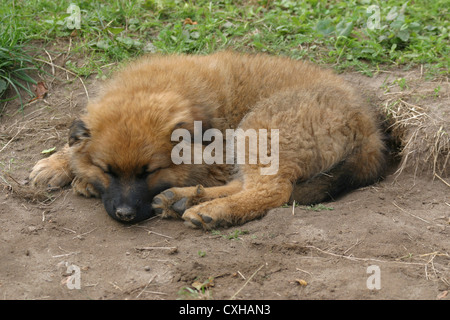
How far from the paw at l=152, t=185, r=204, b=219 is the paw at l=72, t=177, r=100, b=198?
607 mm

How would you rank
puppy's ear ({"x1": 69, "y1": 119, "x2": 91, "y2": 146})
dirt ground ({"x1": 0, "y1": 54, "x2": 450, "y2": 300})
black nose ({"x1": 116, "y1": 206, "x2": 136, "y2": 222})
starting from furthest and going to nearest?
puppy's ear ({"x1": 69, "y1": 119, "x2": 91, "y2": 146}), black nose ({"x1": 116, "y1": 206, "x2": 136, "y2": 222}), dirt ground ({"x1": 0, "y1": 54, "x2": 450, "y2": 300})

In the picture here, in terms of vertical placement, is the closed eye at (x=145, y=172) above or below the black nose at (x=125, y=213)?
above

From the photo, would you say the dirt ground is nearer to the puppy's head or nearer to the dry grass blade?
the dry grass blade

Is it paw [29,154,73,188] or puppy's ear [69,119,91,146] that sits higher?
puppy's ear [69,119,91,146]

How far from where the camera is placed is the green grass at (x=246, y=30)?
6.00 metres

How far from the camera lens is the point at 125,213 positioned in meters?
4.04

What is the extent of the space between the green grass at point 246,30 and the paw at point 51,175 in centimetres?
151

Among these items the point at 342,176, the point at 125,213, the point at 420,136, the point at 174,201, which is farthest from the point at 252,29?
the point at 125,213

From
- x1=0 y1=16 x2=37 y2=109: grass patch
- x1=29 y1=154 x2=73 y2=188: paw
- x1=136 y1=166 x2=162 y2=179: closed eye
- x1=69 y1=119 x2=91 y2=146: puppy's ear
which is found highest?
x1=0 y1=16 x2=37 y2=109: grass patch

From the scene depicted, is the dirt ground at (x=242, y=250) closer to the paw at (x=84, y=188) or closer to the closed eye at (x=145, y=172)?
the paw at (x=84, y=188)

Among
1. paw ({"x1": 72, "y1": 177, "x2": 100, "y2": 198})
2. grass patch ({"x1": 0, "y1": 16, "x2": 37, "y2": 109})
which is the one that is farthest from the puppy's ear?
grass patch ({"x1": 0, "y1": 16, "x2": 37, "y2": 109})

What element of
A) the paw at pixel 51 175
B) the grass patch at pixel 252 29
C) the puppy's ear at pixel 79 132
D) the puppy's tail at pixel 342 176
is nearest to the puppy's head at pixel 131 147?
the puppy's ear at pixel 79 132

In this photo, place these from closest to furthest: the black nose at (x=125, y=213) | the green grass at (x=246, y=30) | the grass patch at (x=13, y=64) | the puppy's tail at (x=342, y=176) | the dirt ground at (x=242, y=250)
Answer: the dirt ground at (x=242, y=250) < the black nose at (x=125, y=213) < the puppy's tail at (x=342, y=176) < the grass patch at (x=13, y=64) < the green grass at (x=246, y=30)

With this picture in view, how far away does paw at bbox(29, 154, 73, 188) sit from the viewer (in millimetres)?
4727
